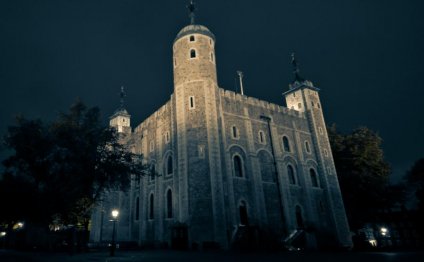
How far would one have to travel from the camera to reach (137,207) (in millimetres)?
30922

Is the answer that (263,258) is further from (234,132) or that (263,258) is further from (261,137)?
(261,137)

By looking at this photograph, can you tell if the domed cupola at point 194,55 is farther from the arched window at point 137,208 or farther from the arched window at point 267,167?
the arched window at point 137,208

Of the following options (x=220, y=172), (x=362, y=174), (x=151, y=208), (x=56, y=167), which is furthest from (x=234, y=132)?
(x=362, y=174)

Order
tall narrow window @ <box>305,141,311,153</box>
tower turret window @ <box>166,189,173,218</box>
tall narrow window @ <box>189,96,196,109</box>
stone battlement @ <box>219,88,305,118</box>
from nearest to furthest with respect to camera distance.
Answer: tall narrow window @ <box>189,96,196,109</box> → tower turret window @ <box>166,189,173,218</box> → stone battlement @ <box>219,88,305,118</box> → tall narrow window @ <box>305,141,311,153</box>

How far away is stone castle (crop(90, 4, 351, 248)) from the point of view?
72.2ft

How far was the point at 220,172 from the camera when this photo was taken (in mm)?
22703

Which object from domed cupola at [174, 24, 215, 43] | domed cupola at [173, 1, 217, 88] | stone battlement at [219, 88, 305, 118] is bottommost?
stone battlement at [219, 88, 305, 118]

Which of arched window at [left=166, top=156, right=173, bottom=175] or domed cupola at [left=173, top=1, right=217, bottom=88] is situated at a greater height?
domed cupola at [left=173, top=1, right=217, bottom=88]

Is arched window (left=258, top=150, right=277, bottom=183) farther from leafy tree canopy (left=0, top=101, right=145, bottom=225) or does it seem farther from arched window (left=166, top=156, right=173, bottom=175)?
leafy tree canopy (left=0, top=101, right=145, bottom=225)

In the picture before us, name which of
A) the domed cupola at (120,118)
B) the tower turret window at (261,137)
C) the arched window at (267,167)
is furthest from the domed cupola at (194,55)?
the domed cupola at (120,118)

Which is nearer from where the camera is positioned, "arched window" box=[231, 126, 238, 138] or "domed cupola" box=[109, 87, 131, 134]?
"arched window" box=[231, 126, 238, 138]

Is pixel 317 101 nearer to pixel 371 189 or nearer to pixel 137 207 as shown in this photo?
pixel 371 189

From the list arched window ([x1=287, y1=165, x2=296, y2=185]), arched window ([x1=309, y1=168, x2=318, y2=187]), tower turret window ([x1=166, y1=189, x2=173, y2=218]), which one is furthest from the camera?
arched window ([x1=309, y1=168, x2=318, y2=187])

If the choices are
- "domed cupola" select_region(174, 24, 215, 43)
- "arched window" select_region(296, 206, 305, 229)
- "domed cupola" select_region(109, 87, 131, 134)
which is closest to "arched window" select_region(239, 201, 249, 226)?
"arched window" select_region(296, 206, 305, 229)
